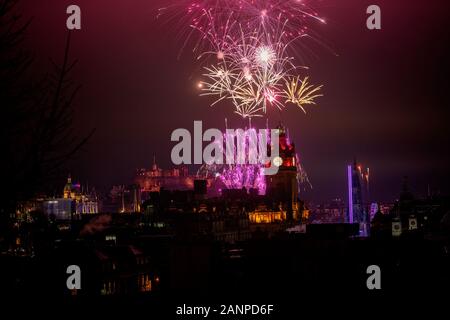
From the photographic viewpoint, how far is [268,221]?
105938 millimetres

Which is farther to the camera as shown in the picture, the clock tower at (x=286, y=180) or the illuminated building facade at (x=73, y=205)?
the illuminated building facade at (x=73, y=205)

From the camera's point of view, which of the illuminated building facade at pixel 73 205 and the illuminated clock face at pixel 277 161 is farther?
the illuminated building facade at pixel 73 205

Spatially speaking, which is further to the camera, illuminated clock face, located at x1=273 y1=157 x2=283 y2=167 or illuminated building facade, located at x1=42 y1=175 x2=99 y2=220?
illuminated building facade, located at x1=42 y1=175 x2=99 y2=220

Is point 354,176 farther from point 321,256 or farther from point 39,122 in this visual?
point 39,122

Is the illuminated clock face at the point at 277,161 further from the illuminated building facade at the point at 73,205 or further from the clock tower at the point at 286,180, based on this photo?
the illuminated building facade at the point at 73,205

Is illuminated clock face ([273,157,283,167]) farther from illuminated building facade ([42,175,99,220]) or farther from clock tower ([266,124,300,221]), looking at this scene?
illuminated building facade ([42,175,99,220])

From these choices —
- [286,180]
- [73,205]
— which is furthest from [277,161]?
[73,205]

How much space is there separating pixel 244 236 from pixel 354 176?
162ft

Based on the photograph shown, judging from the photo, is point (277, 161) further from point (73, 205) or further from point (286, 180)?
point (73, 205)

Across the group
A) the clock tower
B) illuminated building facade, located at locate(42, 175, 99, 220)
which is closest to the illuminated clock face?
the clock tower

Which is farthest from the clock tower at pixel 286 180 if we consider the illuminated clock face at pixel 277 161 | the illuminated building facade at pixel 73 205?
the illuminated building facade at pixel 73 205

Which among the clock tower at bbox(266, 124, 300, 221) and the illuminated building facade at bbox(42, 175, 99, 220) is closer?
the clock tower at bbox(266, 124, 300, 221)
